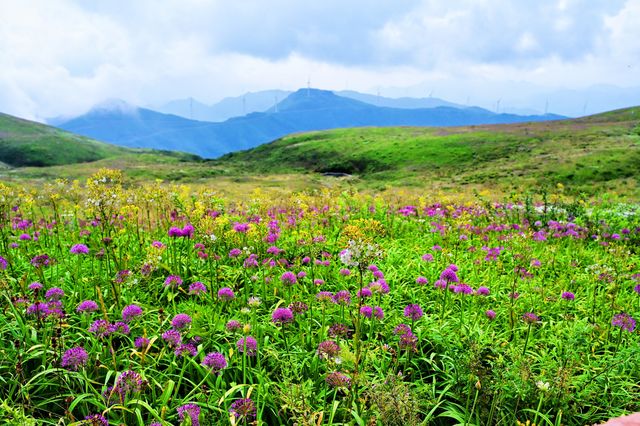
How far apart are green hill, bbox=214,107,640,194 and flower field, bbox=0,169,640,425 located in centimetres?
2961

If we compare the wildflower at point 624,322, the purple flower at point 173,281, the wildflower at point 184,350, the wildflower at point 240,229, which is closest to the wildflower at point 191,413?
the wildflower at point 184,350

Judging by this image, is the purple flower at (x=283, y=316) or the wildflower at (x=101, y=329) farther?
the purple flower at (x=283, y=316)

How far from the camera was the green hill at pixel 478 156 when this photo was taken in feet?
134

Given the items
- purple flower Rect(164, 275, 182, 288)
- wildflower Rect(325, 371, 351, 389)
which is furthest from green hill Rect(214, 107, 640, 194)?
wildflower Rect(325, 371, 351, 389)

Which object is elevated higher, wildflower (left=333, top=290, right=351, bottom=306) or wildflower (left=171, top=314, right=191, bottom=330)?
wildflower (left=333, top=290, right=351, bottom=306)

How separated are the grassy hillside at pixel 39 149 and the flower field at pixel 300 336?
438 feet

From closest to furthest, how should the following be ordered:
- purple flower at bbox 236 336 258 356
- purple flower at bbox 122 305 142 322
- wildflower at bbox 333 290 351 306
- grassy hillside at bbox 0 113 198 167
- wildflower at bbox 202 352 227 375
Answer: wildflower at bbox 202 352 227 375 → purple flower at bbox 236 336 258 356 → purple flower at bbox 122 305 142 322 → wildflower at bbox 333 290 351 306 → grassy hillside at bbox 0 113 198 167

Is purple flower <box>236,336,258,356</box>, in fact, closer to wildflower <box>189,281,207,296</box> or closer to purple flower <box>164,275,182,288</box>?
wildflower <box>189,281,207,296</box>

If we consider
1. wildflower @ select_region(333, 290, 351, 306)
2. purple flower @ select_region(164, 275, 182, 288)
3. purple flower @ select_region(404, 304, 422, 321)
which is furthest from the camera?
purple flower @ select_region(164, 275, 182, 288)

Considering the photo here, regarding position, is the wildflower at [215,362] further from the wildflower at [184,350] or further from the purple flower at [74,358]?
the purple flower at [74,358]

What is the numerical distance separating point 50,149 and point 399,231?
553 ft

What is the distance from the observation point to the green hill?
40719 mm

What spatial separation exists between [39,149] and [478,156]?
148912 millimetres

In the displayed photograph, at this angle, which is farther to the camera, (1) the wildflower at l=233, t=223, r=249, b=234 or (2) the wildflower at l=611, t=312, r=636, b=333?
(1) the wildflower at l=233, t=223, r=249, b=234
